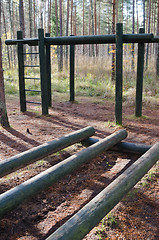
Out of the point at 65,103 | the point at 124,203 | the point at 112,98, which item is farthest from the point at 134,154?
the point at 112,98

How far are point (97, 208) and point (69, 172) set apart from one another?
0.96m

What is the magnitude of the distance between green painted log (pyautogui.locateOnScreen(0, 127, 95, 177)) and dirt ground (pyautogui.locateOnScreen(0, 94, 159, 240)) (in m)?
0.28

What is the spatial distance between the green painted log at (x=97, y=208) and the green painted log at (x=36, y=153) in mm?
1176

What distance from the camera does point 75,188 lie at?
305cm

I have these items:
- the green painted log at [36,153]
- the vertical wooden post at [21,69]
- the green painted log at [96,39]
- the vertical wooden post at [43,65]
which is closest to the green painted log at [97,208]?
the green painted log at [36,153]

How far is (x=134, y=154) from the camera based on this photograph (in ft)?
13.3

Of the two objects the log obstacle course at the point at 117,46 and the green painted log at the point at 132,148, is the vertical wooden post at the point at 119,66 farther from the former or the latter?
the green painted log at the point at 132,148

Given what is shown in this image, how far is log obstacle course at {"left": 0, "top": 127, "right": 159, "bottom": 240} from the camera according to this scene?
1.79 metres

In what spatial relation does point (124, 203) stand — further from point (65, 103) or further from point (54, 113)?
point (65, 103)

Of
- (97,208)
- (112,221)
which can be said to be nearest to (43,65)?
(112,221)

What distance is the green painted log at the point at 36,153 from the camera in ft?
9.25

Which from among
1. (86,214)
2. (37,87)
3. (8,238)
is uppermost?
(37,87)

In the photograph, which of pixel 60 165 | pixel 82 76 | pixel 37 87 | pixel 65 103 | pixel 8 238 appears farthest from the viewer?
pixel 82 76

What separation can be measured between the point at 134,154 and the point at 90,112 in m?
3.49
